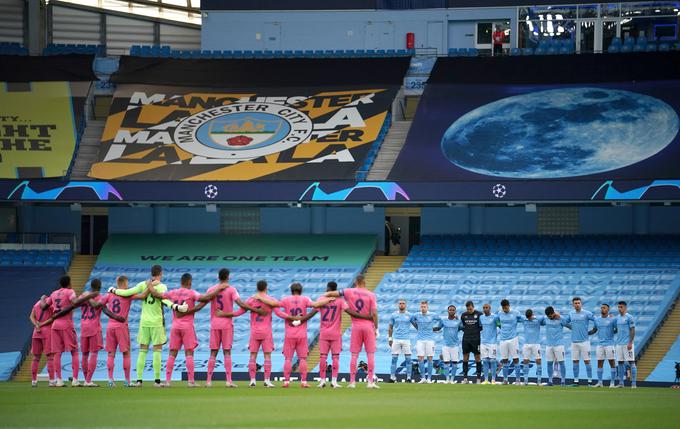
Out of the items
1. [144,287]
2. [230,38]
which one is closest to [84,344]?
[144,287]

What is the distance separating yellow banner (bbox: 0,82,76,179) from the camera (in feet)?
127

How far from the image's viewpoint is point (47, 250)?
4044 centimetres

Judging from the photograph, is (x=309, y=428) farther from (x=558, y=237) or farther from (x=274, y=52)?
(x=274, y=52)

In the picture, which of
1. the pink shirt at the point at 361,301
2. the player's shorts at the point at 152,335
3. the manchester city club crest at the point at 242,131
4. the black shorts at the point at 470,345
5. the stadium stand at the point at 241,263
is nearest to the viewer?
the pink shirt at the point at 361,301

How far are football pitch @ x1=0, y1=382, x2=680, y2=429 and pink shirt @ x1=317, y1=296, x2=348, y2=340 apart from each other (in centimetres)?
151

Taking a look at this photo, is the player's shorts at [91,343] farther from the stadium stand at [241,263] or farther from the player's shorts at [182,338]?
the stadium stand at [241,263]

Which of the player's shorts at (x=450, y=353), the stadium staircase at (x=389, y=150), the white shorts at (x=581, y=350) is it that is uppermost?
the stadium staircase at (x=389, y=150)

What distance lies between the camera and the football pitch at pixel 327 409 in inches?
552

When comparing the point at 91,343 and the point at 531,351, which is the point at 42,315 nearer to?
the point at 91,343

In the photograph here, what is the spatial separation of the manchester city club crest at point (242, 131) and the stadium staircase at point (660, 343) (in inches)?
555

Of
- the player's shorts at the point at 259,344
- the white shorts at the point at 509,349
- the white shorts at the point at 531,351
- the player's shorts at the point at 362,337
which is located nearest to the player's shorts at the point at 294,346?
the player's shorts at the point at 259,344

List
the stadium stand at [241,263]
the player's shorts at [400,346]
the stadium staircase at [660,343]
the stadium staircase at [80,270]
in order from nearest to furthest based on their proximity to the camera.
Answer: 1. the player's shorts at [400,346]
2. the stadium staircase at [660,343]
3. the stadium stand at [241,263]
4. the stadium staircase at [80,270]

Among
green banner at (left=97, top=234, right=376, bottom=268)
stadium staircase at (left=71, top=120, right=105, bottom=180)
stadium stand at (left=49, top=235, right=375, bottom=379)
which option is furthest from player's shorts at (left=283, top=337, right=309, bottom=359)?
stadium staircase at (left=71, top=120, right=105, bottom=180)

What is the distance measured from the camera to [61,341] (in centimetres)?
2188
